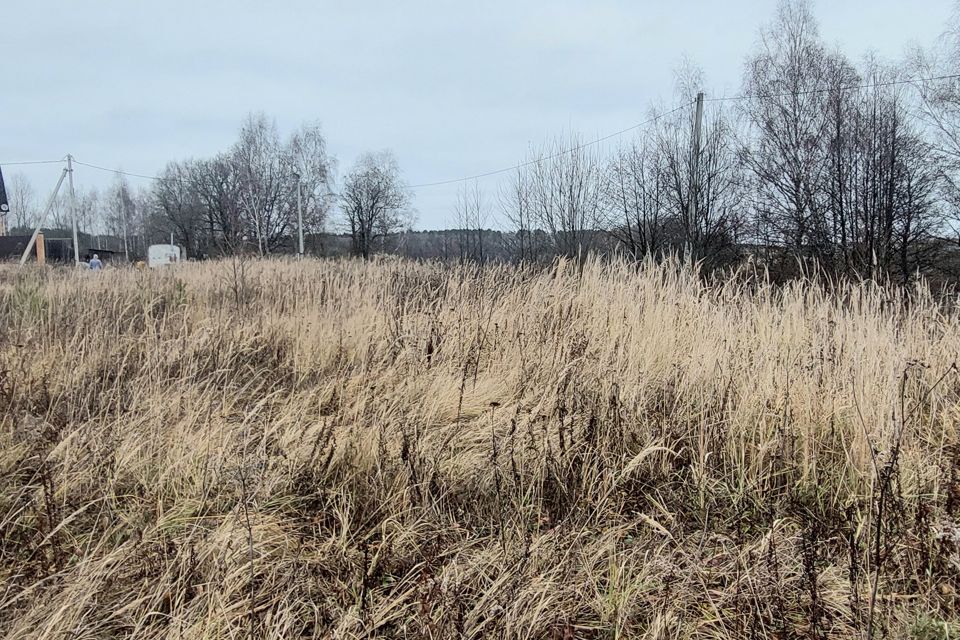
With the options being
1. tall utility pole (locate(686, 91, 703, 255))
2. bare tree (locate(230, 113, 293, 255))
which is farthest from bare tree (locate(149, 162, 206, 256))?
tall utility pole (locate(686, 91, 703, 255))

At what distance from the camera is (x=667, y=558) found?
178 centimetres

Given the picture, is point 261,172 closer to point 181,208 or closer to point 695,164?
point 181,208

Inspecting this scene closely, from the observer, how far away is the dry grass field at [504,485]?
158cm

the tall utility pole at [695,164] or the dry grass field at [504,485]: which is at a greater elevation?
the tall utility pole at [695,164]

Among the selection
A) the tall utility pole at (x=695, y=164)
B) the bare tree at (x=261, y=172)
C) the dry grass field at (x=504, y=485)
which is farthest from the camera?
the bare tree at (x=261, y=172)

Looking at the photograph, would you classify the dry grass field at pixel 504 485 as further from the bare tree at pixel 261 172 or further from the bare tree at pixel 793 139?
the bare tree at pixel 261 172

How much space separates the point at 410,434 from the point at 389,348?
1.49m

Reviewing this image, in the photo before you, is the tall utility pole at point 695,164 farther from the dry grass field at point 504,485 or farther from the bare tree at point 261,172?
the bare tree at point 261,172

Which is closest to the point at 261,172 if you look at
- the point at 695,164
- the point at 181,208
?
the point at 181,208

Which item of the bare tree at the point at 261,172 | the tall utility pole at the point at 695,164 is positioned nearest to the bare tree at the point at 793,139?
the tall utility pole at the point at 695,164

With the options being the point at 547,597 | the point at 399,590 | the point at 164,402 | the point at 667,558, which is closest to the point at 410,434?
the point at 399,590

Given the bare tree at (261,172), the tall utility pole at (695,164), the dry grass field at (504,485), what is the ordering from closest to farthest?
the dry grass field at (504,485)
the tall utility pole at (695,164)
the bare tree at (261,172)

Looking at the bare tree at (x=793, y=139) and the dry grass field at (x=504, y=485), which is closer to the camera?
the dry grass field at (x=504, y=485)

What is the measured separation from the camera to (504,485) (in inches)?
89.8
